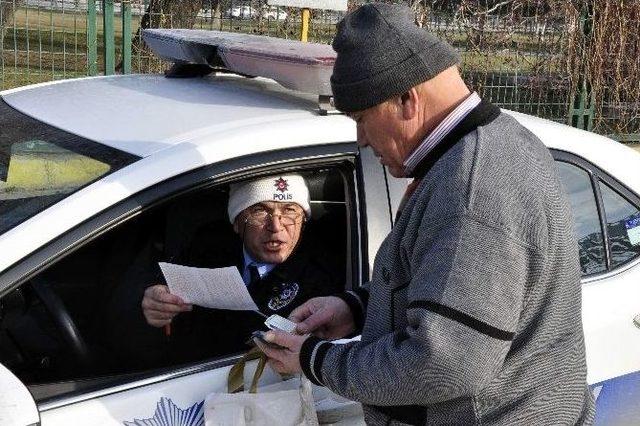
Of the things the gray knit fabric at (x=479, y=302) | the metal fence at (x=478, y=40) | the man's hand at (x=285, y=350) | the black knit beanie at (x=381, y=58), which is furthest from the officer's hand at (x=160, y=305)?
the metal fence at (x=478, y=40)

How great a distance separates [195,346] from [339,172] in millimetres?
608

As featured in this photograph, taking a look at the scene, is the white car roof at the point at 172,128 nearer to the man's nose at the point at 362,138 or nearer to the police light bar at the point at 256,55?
the police light bar at the point at 256,55

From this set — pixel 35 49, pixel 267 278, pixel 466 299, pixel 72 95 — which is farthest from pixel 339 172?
pixel 35 49

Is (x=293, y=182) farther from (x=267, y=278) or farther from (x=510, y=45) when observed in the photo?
(x=510, y=45)

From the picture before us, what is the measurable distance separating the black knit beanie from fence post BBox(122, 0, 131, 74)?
18.5ft

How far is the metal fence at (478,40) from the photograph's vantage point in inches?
268

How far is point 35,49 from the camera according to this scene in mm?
6809

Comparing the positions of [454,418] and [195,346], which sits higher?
[454,418]

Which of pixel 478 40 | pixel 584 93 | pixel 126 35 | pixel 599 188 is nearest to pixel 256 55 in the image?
pixel 599 188

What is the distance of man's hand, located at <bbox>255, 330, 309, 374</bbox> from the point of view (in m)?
1.91

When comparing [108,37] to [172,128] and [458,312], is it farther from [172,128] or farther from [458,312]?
[458,312]

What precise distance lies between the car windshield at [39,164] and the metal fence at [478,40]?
4.14m

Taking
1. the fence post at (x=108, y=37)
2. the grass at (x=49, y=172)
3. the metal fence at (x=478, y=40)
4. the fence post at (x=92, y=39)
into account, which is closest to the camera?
the grass at (x=49, y=172)

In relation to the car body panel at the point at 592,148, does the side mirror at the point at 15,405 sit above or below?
below
